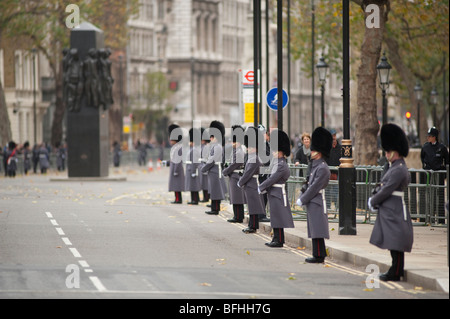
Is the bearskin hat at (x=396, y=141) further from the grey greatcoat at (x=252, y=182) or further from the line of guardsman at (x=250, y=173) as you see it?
the grey greatcoat at (x=252, y=182)

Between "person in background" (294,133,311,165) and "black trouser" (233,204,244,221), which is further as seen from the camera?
"person in background" (294,133,311,165)

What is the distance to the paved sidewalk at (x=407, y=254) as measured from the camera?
52.7ft

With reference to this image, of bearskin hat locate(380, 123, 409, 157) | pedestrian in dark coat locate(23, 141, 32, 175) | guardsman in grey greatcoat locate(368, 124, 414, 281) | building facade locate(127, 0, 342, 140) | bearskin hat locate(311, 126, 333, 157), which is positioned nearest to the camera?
guardsman in grey greatcoat locate(368, 124, 414, 281)

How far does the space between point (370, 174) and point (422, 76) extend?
45.6 meters

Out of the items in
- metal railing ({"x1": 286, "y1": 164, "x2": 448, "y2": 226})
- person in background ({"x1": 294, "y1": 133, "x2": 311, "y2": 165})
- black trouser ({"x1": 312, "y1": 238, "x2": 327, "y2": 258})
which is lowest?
black trouser ({"x1": 312, "y1": 238, "x2": 327, "y2": 258})

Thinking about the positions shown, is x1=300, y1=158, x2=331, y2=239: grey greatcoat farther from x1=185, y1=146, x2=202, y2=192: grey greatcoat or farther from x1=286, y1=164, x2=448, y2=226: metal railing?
x1=185, y1=146, x2=202, y2=192: grey greatcoat

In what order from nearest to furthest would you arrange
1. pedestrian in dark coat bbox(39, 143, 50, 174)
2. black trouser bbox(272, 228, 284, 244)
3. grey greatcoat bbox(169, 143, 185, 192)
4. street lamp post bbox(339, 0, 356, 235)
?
1. black trouser bbox(272, 228, 284, 244)
2. street lamp post bbox(339, 0, 356, 235)
3. grey greatcoat bbox(169, 143, 185, 192)
4. pedestrian in dark coat bbox(39, 143, 50, 174)

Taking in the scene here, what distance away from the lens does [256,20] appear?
1182 inches

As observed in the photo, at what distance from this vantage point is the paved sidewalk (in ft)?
52.7

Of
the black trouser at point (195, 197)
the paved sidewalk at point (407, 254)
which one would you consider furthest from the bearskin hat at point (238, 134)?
the black trouser at point (195, 197)

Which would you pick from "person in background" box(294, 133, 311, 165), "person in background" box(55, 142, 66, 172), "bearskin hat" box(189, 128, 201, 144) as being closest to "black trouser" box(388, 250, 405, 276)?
"person in background" box(294, 133, 311, 165)
